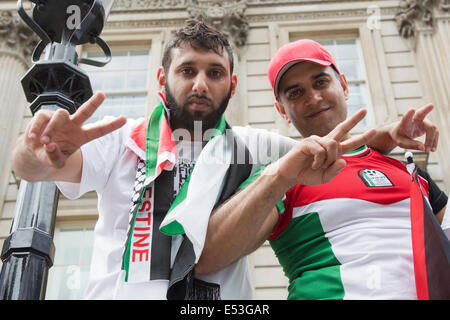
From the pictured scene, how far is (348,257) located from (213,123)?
107 cm

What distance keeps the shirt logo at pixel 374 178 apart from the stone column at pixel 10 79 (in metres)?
8.25

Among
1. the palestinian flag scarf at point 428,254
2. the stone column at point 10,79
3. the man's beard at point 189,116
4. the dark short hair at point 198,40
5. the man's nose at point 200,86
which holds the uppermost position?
the stone column at point 10,79

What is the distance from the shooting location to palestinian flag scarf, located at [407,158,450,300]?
1.79 metres

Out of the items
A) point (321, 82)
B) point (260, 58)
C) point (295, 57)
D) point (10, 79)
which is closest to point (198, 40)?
point (295, 57)

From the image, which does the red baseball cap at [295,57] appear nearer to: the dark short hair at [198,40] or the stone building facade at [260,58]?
the dark short hair at [198,40]

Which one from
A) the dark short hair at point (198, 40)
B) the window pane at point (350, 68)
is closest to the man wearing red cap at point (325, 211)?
the dark short hair at point (198, 40)

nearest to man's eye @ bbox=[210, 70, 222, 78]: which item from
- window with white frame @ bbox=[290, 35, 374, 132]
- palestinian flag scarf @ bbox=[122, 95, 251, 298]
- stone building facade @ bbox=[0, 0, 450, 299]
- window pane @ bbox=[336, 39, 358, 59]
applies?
palestinian flag scarf @ bbox=[122, 95, 251, 298]

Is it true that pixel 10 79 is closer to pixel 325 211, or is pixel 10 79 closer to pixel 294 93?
pixel 294 93

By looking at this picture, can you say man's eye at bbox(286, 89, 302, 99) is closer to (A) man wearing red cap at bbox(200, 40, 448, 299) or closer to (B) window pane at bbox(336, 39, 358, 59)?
(A) man wearing red cap at bbox(200, 40, 448, 299)

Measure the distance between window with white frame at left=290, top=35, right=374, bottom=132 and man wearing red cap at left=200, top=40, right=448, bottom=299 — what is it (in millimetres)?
6734

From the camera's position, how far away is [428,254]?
1.91 m

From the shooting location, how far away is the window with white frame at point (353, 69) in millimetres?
9727

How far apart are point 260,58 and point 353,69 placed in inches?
88.9
